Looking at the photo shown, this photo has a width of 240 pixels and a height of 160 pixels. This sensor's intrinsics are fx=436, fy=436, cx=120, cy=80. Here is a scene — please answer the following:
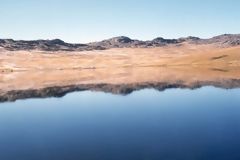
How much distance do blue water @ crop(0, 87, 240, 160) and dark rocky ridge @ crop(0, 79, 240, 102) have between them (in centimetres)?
655

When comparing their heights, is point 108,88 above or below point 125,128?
below

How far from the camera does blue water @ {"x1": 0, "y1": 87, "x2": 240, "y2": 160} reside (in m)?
27.6

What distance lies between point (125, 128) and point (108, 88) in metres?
37.5

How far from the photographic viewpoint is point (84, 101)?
190 feet

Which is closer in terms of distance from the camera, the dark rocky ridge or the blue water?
the blue water

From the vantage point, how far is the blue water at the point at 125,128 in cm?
2761

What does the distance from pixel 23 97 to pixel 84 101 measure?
11.5 metres

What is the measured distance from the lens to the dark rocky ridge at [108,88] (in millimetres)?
66000

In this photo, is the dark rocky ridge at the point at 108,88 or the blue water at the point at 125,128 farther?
the dark rocky ridge at the point at 108,88

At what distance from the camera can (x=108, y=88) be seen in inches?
2886

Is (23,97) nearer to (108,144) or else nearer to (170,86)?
(170,86)

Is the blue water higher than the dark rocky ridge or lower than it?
higher

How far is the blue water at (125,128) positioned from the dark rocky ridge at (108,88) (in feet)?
21.5

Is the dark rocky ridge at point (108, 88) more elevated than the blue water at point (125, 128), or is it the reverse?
the blue water at point (125, 128)
